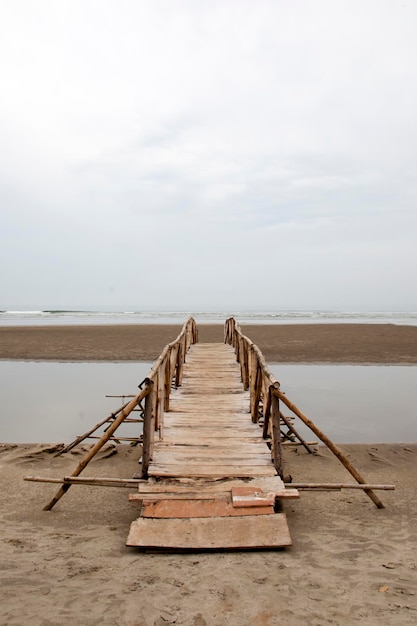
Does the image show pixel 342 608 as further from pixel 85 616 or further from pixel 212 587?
pixel 85 616

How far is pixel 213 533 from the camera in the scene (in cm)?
393

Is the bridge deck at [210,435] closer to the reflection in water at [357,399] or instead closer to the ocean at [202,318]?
the reflection in water at [357,399]

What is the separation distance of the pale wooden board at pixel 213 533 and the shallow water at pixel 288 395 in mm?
4411

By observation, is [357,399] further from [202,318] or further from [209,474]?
[202,318]

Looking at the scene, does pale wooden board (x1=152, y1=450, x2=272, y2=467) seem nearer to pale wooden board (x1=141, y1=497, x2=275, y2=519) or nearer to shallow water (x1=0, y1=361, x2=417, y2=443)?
pale wooden board (x1=141, y1=497, x2=275, y2=519)

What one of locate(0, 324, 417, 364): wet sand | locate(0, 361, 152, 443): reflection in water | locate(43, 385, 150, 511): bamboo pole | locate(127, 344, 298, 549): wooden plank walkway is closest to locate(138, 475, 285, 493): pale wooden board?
locate(127, 344, 298, 549): wooden plank walkway

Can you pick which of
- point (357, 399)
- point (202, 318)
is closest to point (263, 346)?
point (357, 399)

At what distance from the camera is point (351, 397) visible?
11.2 metres

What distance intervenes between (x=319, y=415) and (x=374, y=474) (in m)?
3.02

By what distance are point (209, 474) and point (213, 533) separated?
979 mm

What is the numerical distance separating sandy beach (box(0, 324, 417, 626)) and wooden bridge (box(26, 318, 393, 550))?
0.68ft

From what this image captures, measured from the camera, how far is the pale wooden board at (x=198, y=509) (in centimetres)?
418

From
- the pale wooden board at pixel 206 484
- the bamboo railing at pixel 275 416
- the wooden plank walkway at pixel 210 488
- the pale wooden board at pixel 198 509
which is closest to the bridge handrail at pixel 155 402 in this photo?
the wooden plank walkway at pixel 210 488

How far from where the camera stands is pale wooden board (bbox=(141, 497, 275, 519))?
4184mm
